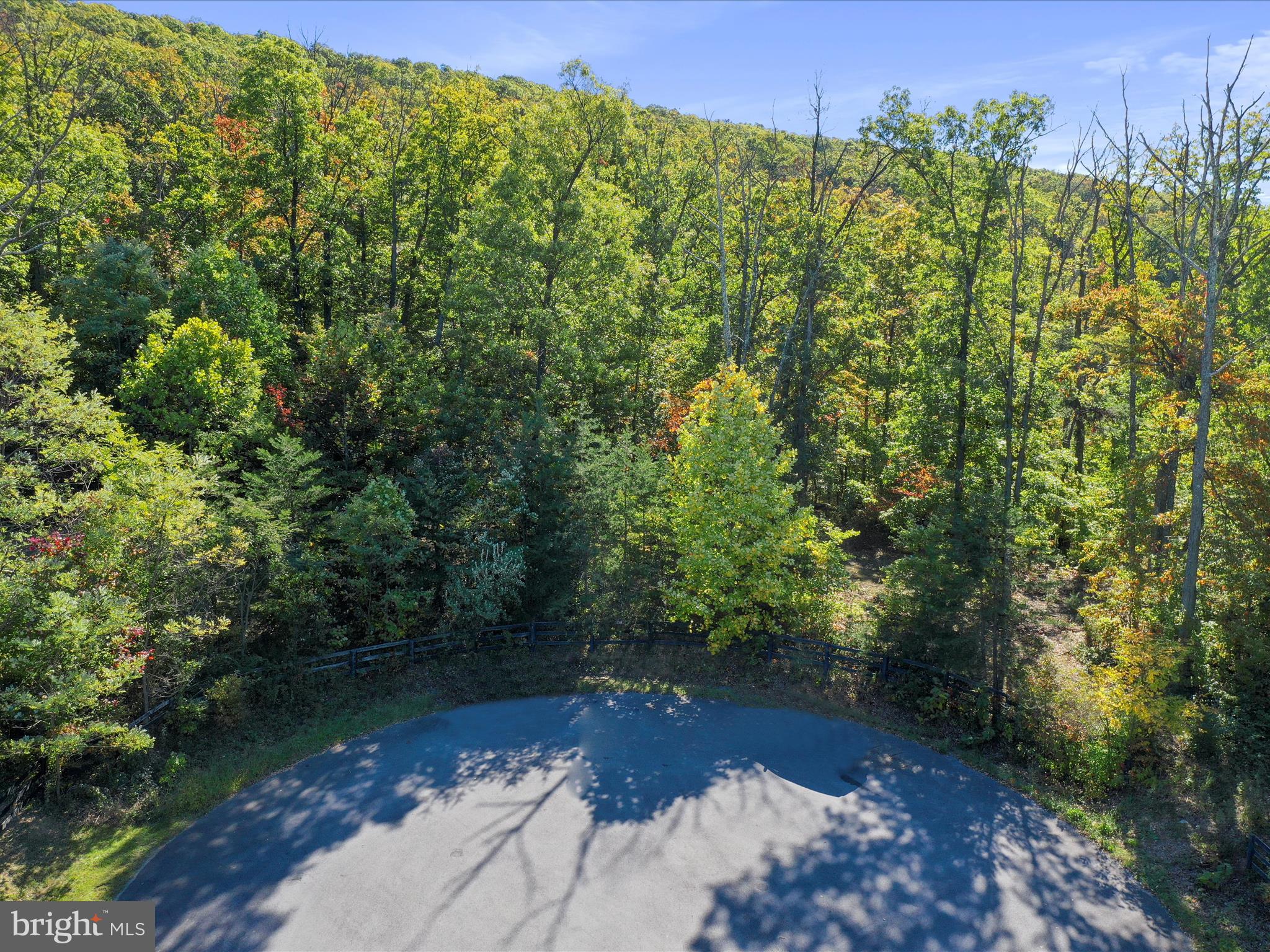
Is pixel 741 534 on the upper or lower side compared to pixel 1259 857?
upper

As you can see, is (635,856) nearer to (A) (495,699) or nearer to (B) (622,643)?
(A) (495,699)

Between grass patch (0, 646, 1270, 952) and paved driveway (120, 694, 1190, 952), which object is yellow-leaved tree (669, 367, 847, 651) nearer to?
grass patch (0, 646, 1270, 952)

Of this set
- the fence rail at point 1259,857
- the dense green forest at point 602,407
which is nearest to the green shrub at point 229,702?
the dense green forest at point 602,407

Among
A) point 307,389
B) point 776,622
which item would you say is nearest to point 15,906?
point 307,389

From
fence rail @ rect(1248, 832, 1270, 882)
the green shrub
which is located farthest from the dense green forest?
fence rail @ rect(1248, 832, 1270, 882)

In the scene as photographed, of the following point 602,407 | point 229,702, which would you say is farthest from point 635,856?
point 602,407

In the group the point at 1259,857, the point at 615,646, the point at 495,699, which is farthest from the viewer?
the point at 615,646

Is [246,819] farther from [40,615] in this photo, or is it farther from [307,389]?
[307,389]
